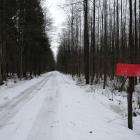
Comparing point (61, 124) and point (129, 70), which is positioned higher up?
point (129, 70)

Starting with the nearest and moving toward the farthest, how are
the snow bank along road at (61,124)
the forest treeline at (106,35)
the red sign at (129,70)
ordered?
the snow bank along road at (61,124) → the red sign at (129,70) → the forest treeline at (106,35)

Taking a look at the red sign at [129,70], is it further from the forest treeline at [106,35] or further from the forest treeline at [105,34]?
the forest treeline at [105,34]

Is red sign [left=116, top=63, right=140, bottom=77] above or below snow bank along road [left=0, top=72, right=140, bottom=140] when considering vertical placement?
above

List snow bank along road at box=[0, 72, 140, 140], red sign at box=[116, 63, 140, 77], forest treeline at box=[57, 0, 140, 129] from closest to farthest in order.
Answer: snow bank along road at box=[0, 72, 140, 140] → red sign at box=[116, 63, 140, 77] → forest treeline at box=[57, 0, 140, 129]

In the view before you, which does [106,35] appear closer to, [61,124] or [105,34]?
[105,34]

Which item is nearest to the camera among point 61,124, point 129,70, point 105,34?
point 129,70

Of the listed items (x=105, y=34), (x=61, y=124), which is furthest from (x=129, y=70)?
(x=105, y=34)

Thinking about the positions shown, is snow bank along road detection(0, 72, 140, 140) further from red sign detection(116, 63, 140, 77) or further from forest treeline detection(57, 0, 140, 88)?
forest treeline detection(57, 0, 140, 88)

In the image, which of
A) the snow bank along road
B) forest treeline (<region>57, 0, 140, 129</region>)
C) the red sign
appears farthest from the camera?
forest treeline (<region>57, 0, 140, 129</region>)

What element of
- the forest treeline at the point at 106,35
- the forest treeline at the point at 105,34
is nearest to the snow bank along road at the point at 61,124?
the forest treeline at the point at 106,35

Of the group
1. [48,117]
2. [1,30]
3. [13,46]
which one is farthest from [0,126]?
[13,46]

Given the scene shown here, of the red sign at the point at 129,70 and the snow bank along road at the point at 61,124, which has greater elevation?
the red sign at the point at 129,70

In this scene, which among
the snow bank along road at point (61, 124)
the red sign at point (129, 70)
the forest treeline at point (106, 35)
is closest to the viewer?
the snow bank along road at point (61, 124)

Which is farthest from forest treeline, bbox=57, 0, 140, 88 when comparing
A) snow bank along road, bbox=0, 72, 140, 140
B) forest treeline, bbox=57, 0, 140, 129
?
snow bank along road, bbox=0, 72, 140, 140
